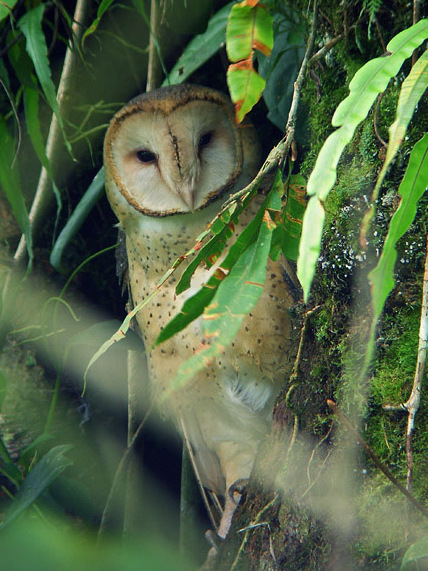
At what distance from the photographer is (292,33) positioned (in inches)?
53.2

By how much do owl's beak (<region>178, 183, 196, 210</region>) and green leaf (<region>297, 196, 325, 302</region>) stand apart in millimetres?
861

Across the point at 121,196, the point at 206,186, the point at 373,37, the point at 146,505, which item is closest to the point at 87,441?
the point at 146,505

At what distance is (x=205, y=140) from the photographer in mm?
1534

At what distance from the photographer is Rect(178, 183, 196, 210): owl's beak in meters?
1.48

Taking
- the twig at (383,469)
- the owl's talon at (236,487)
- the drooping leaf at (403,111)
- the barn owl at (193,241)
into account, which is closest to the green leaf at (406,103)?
the drooping leaf at (403,111)

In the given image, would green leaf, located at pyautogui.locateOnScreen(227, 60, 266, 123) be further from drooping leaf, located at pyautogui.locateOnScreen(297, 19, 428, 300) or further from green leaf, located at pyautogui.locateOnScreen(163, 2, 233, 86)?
green leaf, located at pyautogui.locateOnScreen(163, 2, 233, 86)

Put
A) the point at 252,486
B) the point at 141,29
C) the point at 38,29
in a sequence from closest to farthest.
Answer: the point at 252,486 → the point at 38,29 → the point at 141,29

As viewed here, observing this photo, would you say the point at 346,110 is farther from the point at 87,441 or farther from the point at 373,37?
the point at 87,441

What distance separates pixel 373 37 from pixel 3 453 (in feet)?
4.36

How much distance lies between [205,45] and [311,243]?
1067 mm

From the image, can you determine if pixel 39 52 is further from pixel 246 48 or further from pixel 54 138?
pixel 246 48

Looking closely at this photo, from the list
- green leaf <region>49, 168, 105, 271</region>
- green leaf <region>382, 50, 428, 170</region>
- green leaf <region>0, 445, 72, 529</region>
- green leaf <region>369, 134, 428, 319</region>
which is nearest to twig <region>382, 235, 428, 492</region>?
green leaf <region>369, 134, 428, 319</region>

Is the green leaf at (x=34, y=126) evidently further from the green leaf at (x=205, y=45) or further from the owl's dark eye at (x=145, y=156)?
the green leaf at (x=205, y=45)

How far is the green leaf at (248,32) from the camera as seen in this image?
91 centimetres
